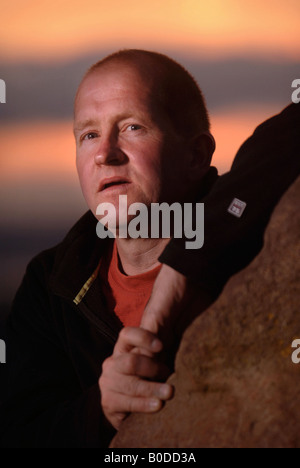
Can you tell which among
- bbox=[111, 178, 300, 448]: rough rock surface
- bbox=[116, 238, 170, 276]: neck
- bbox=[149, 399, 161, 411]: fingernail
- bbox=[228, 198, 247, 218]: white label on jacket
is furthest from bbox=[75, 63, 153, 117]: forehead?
bbox=[149, 399, 161, 411]: fingernail

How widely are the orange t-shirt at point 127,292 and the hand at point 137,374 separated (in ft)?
1.07

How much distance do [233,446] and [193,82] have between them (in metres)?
0.81

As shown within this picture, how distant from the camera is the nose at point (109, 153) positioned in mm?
1162

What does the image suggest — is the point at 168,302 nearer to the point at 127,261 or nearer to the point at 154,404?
the point at 154,404

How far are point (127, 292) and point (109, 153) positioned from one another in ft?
0.98

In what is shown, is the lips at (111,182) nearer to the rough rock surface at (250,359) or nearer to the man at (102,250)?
the man at (102,250)

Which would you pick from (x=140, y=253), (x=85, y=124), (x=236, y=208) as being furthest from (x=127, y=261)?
(x=236, y=208)

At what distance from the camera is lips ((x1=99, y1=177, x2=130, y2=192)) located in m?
1.19

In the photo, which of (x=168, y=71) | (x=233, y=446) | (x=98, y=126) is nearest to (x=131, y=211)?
(x=98, y=126)

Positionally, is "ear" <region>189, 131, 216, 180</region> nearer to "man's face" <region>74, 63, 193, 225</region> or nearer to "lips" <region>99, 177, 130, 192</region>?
"man's face" <region>74, 63, 193, 225</region>

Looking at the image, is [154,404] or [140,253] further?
[140,253]

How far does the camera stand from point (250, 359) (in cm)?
81

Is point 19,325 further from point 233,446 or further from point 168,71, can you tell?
point 233,446

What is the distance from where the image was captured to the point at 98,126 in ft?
3.99
